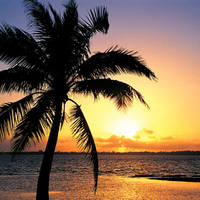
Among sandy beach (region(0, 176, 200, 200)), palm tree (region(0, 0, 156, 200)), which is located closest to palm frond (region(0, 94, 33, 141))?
palm tree (region(0, 0, 156, 200))

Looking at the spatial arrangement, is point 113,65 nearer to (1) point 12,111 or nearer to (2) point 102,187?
(1) point 12,111

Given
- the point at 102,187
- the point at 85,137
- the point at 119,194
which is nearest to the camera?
the point at 85,137

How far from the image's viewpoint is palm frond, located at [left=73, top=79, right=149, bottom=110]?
8912 millimetres

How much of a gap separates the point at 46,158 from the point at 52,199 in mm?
5978

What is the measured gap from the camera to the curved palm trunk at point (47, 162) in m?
8.69

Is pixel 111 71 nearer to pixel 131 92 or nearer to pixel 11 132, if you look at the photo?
pixel 131 92

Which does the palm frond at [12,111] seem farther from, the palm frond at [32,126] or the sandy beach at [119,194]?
the sandy beach at [119,194]

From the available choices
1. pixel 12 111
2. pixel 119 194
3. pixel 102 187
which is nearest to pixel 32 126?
pixel 12 111

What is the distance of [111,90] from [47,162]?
3.41m

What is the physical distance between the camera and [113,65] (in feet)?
30.8

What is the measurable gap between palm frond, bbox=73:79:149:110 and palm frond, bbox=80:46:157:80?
0.48m

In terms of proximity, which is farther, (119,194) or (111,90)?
(119,194)

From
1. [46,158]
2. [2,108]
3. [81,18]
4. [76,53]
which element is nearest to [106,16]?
[81,18]

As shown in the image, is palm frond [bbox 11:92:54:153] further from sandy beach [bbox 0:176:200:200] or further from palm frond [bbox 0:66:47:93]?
sandy beach [bbox 0:176:200:200]
